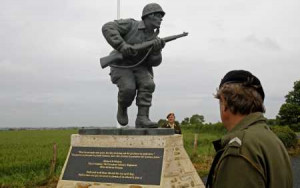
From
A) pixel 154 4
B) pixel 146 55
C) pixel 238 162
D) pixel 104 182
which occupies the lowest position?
pixel 104 182

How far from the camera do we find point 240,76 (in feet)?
6.50

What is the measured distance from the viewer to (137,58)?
626cm

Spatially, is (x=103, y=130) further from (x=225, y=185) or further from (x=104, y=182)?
(x=225, y=185)

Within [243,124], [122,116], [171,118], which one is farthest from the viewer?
[171,118]

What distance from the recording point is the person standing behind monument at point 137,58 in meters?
6.09

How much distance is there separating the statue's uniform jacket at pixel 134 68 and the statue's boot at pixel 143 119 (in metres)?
0.09

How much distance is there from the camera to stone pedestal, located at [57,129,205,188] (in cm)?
498

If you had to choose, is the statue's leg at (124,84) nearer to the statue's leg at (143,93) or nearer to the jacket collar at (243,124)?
the statue's leg at (143,93)

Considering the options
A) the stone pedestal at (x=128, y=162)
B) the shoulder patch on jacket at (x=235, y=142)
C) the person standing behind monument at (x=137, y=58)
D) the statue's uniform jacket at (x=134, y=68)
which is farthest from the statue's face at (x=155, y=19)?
the shoulder patch on jacket at (x=235, y=142)

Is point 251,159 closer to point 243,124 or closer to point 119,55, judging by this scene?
point 243,124

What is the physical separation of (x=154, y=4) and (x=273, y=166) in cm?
469

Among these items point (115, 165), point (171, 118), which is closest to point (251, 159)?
point (115, 165)

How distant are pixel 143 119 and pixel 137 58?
103 cm

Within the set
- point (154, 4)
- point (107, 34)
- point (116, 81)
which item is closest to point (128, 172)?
point (116, 81)
